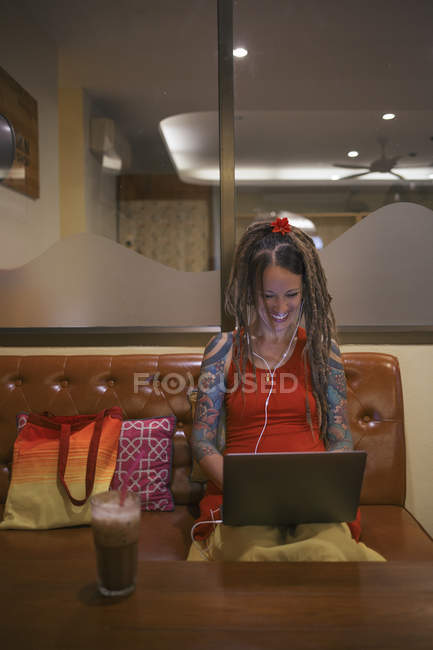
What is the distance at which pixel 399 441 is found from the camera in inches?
65.4

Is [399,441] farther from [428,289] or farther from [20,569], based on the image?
[20,569]

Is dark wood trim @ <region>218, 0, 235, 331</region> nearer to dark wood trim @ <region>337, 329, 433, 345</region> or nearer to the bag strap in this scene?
dark wood trim @ <region>337, 329, 433, 345</region>

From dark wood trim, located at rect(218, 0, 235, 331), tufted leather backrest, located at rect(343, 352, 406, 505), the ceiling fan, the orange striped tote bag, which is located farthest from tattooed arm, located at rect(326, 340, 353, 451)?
the ceiling fan

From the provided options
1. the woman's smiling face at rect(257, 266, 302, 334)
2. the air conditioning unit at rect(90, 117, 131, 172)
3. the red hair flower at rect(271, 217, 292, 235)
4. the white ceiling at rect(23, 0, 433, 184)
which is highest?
the white ceiling at rect(23, 0, 433, 184)

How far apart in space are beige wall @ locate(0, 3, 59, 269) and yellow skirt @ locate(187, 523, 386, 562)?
141 cm

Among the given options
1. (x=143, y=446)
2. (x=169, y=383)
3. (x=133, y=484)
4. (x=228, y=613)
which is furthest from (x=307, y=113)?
(x=228, y=613)

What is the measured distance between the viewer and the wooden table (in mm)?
638

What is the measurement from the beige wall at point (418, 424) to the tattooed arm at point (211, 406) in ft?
2.21

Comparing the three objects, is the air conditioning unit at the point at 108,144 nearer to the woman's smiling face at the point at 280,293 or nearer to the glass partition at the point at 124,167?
the glass partition at the point at 124,167

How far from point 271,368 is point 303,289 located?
281 millimetres

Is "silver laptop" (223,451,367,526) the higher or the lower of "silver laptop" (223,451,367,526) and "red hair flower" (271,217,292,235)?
the lower

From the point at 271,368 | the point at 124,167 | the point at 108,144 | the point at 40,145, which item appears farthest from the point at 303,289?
the point at 40,145

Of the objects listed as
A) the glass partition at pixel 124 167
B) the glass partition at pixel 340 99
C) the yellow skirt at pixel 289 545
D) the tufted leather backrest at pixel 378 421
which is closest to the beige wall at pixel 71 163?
the glass partition at pixel 124 167

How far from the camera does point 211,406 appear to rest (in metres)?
1.37
